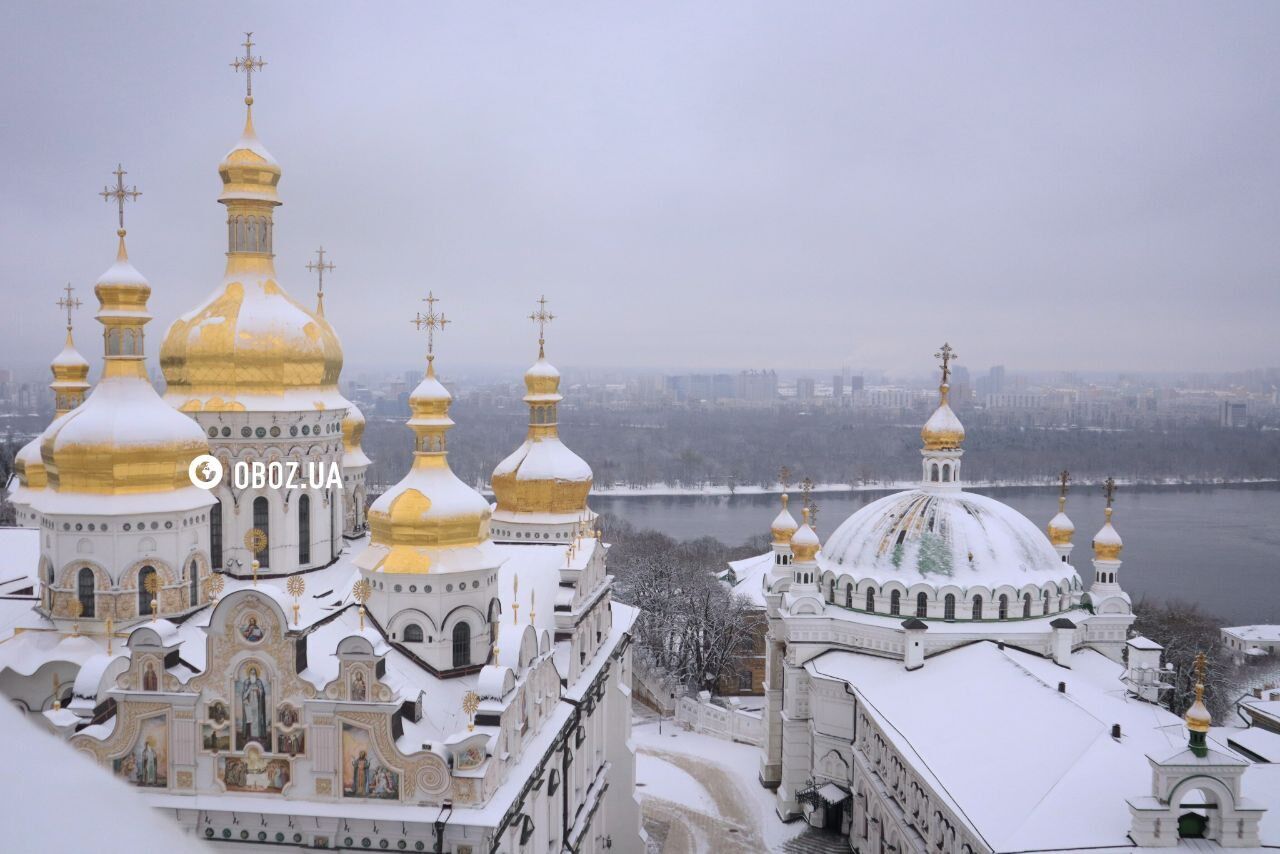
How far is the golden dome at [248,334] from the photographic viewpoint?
12.6 metres

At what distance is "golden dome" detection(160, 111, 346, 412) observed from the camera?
12.6 m

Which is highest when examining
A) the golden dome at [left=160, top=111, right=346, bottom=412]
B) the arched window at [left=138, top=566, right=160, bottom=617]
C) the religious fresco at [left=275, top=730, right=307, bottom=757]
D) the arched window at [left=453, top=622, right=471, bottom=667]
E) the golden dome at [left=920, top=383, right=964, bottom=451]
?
the golden dome at [left=160, top=111, right=346, bottom=412]

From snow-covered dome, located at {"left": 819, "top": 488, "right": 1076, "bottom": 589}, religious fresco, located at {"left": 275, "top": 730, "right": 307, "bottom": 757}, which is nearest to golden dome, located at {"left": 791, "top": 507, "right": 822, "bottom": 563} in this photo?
snow-covered dome, located at {"left": 819, "top": 488, "right": 1076, "bottom": 589}

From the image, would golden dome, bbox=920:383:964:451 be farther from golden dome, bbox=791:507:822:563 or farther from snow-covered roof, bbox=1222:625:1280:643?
snow-covered roof, bbox=1222:625:1280:643

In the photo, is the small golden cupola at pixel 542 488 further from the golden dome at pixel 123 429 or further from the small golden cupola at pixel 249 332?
the golden dome at pixel 123 429

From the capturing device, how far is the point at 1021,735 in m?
12.4

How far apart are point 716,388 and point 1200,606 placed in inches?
4608

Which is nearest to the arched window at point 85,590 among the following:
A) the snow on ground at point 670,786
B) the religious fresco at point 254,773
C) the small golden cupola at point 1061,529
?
the religious fresco at point 254,773

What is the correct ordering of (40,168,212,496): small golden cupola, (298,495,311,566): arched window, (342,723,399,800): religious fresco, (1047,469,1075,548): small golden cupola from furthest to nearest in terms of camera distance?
1. (1047,469,1075,548): small golden cupola
2. (298,495,311,566): arched window
3. (40,168,212,496): small golden cupola
4. (342,723,399,800): religious fresco

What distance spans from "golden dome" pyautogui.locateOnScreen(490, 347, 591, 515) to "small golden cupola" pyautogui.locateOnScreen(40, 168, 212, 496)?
6407 millimetres

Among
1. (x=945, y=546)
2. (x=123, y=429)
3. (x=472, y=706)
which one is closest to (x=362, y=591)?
(x=472, y=706)

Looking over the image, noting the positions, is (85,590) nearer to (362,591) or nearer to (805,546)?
(362,591)

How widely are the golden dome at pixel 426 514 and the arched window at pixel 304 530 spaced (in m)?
1.86

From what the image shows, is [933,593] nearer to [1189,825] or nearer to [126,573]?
[1189,825]
